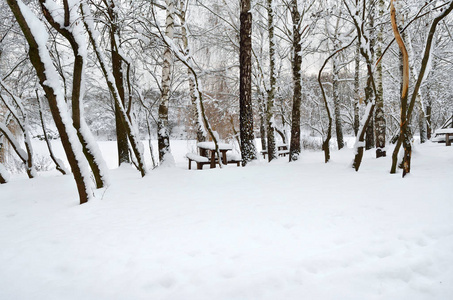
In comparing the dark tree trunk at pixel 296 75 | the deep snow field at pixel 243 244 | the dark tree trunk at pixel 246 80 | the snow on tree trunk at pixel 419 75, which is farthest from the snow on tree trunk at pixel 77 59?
the dark tree trunk at pixel 296 75

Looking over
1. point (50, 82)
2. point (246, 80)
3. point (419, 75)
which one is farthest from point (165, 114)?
point (419, 75)

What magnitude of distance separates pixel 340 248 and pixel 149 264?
1298mm

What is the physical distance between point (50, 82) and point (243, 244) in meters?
2.67

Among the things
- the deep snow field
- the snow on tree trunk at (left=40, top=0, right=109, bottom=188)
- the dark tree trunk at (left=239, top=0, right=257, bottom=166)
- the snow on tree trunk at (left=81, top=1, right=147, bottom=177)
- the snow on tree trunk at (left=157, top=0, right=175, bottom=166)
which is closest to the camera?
the deep snow field

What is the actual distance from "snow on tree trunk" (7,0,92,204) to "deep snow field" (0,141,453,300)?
0.45 m

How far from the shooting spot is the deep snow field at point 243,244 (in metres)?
1.44

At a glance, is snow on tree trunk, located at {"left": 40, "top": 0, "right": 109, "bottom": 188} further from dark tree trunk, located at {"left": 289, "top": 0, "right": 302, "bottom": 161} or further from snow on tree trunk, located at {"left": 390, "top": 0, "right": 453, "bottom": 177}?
dark tree trunk, located at {"left": 289, "top": 0, "right": 302, "bottom": 161}

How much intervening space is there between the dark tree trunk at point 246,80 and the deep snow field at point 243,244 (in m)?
2.68

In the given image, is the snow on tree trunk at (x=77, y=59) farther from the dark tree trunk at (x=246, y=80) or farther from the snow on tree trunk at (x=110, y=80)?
the dark tree trunk at (x=246, y=80)

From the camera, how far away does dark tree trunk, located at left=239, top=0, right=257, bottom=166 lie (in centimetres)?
573

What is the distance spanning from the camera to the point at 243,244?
190 centimetres

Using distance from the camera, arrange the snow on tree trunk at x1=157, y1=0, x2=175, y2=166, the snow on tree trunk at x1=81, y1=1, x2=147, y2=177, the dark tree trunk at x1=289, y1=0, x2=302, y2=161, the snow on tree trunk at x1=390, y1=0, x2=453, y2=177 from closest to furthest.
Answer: the snow on tree trunk at x1=390, y1=0, x2=453, y2=177 < the snow on tree trunk at x1=81, y1=1, x2=147, y2=177 < the dark tree trunk at x1=289, y1=0, x2=302, y2=161 < the snow on tree trunk at x1=157, y1=0, x2=175, y2=166

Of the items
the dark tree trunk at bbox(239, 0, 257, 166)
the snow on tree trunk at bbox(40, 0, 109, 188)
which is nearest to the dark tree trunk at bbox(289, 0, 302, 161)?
the dark tree trunk at bbox(239, 0, 257, 166)

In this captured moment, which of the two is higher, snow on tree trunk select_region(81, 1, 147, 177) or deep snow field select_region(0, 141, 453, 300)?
snow on tree trunk select_region(81, 1, 147, 177)
